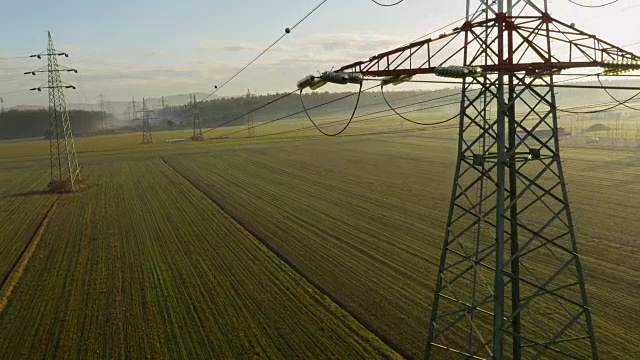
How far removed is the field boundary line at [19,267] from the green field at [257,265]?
237 mm

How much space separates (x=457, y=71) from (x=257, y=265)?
630 inches

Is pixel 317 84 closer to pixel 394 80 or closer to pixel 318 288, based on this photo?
pixel 394 80

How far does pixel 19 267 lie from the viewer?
82.2 ft

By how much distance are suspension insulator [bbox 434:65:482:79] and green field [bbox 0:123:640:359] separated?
28.0 feet

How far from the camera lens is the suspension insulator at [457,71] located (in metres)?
10.4

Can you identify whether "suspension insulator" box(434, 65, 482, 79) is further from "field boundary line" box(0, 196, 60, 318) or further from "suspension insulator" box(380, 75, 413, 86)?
"field boundary line" box(0, 196, 60, 318)

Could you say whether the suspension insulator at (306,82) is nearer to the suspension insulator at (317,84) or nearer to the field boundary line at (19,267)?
the suspension insulator at (317,84)

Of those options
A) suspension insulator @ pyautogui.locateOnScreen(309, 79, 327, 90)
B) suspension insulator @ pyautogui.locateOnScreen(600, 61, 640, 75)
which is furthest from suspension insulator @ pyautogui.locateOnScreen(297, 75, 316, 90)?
suspension insulator @ pyautogui.locateOnScreen(600, 61, 640, 75)

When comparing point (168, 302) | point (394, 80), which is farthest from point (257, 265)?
point (394, 80)

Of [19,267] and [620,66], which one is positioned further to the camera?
[19,267]

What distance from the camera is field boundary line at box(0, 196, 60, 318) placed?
2127 cm

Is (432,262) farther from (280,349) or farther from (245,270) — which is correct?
(280,349)

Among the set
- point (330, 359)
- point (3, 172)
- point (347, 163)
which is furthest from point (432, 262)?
point (3, 172)

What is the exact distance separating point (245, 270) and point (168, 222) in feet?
40.2
